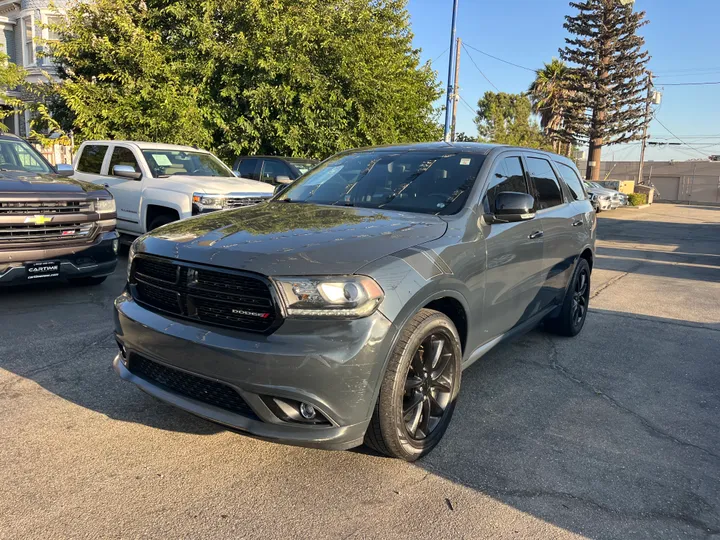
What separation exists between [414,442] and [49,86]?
639 inches

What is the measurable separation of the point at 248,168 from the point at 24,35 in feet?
60.2

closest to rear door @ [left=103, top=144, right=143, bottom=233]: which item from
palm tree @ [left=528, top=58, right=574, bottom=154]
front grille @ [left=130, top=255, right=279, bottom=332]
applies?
front grille @ [left=130, top=255, right=279, bottom=332]

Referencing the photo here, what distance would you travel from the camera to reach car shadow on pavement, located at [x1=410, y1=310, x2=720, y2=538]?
285 cm

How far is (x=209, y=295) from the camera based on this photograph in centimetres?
287

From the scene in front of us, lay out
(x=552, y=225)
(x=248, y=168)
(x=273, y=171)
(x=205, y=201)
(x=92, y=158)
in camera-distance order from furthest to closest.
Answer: (x=248, y=168), (x=273, y=171), (x=92, y=158), (x=205, y=201), (x=552, y=225)

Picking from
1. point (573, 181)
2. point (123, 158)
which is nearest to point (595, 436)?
point (573, 181)

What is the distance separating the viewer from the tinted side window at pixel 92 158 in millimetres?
9570

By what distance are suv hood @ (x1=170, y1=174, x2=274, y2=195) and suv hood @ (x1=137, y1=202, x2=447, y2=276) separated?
14.7 ft

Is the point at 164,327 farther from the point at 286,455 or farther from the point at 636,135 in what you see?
the point at 636,135

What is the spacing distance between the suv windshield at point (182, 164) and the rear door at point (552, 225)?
5864 millimetres

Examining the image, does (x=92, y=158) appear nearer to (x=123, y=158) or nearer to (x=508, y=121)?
(x=123, y=158)

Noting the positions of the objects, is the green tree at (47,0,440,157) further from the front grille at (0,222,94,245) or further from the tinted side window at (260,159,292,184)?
the front grille at (0,222,94,245)

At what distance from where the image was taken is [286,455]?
3.21 metres

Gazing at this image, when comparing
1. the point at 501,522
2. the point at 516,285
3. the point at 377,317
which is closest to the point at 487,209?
the point at 516,285
